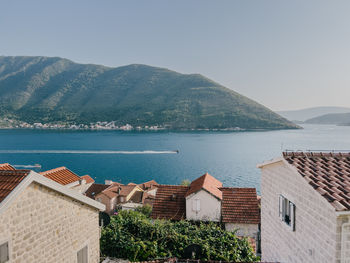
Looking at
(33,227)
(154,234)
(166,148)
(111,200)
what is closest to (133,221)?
(154,234)

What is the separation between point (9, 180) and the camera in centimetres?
518

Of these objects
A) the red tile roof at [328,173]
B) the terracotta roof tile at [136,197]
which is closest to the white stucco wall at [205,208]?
the red tile roof at [328,173]

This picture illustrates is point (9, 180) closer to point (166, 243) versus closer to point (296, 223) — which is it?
point (166, 243)

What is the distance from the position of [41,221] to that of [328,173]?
6791mm

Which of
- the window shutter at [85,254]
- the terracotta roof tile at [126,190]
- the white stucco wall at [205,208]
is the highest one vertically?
the window shutter at [85,254]

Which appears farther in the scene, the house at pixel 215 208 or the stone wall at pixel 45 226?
the house at pixel 215 208

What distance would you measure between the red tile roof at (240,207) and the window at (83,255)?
9988mm

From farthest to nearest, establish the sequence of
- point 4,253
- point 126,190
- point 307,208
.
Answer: point 126,190 < point 307,208 < point 4,253

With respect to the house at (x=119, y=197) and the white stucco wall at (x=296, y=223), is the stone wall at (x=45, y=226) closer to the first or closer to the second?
the white stucco wall at (x=296, y=223)

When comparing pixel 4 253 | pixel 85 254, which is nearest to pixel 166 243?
pixel 85 254

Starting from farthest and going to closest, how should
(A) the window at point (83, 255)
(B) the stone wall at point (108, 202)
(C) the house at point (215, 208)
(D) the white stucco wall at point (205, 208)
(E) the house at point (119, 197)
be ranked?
(B) the stone wall at point (108, 202), (E) the house at point (119, 197), (D) the white stucco wall at point (205, 208), (C) the house at point (215, 208), (A) the window at point (83, 255)

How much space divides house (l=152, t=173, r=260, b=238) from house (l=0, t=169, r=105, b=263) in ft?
28.8

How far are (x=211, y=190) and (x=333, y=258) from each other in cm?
1172

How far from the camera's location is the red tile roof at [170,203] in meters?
15.6
